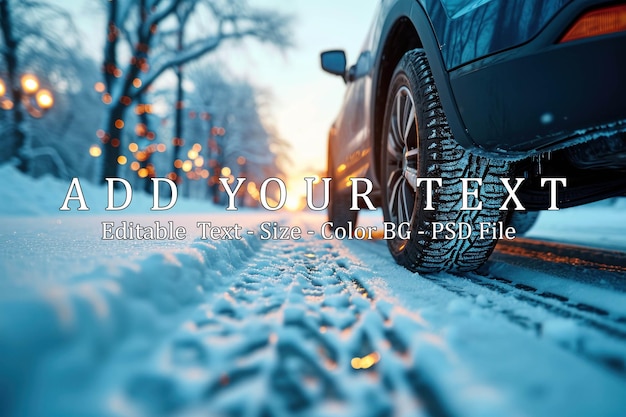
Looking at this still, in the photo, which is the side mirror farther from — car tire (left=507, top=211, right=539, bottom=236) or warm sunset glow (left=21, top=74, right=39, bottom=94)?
warm sunset glow (left=21, top=74, right=39, bottom=94)

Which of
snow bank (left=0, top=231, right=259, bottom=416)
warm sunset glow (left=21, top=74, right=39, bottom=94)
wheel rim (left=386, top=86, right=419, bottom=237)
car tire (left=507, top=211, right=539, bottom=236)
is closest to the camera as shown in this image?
snow bank (left=0, top=231, right=259, bottom=416)

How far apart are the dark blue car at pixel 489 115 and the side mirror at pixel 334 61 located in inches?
29.8

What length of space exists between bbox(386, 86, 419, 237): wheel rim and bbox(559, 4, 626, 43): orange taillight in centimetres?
67

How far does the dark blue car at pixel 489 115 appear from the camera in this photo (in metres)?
1.00

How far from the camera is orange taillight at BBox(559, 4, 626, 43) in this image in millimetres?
941

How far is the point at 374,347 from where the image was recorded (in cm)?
87

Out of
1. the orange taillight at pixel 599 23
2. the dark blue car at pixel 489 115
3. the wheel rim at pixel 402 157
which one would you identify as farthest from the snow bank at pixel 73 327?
the orange taillight at pixel 599 23

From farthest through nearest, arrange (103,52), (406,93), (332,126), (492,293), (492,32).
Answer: (103,52), (332,126), (406,93), (492,293), (492,32)

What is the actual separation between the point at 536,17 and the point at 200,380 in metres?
→ 1.32

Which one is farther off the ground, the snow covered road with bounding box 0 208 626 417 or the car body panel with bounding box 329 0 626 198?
the car body panel with bounding box 329 0 626 198

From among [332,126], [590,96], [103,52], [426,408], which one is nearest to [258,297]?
[426,408]

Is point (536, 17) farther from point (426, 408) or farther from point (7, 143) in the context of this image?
point (7, 143)

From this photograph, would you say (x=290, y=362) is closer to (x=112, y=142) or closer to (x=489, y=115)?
(x=489, y=115)

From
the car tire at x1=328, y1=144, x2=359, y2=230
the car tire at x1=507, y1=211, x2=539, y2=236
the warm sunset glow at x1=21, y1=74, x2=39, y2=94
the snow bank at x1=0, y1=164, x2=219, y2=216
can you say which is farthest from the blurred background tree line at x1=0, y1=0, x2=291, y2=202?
the car tire at x1=507, y1=211, x2=539, y2=236
